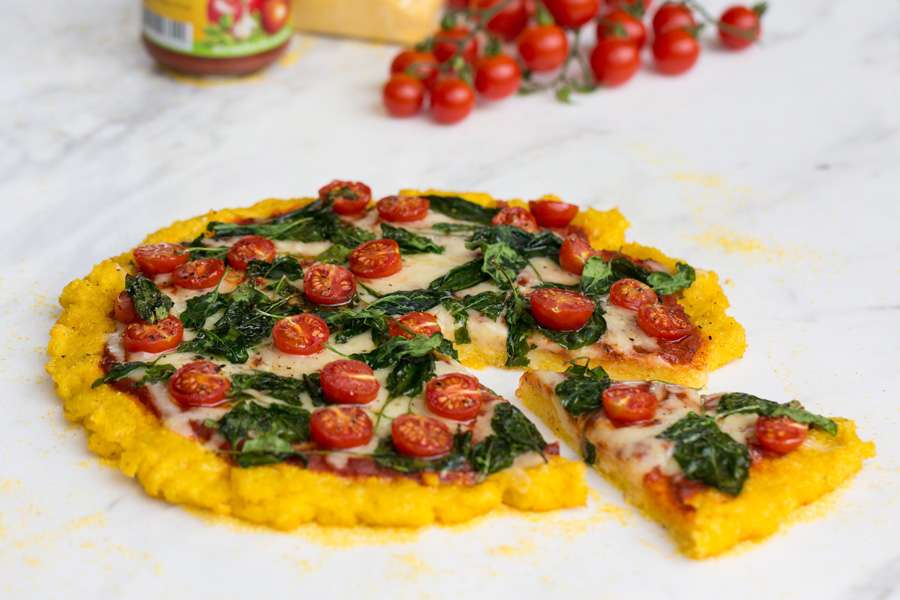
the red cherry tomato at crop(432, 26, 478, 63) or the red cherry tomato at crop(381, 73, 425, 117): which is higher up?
the red cherry tomato at crop(432, 26, 478, 63)

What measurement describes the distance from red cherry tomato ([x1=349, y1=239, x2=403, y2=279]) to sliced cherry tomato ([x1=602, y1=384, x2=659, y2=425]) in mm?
1733

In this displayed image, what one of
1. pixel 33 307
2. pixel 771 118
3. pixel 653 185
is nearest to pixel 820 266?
pixel 653 185

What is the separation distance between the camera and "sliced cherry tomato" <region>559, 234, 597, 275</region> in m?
7.78

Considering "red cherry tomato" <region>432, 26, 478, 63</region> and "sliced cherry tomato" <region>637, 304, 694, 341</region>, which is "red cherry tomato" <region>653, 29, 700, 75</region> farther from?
"sliced cherry tomato" <region>637, 304, 694, 341</region>

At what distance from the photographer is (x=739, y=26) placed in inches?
452

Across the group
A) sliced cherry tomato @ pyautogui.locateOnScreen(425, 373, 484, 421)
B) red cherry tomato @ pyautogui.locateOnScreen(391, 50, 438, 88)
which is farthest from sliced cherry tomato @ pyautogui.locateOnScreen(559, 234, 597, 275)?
red cherry tomato @ pyautogui.locateOnScreen(391, 50, 438, 88)

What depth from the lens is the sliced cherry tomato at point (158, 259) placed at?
7.61 meters

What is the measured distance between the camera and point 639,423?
6547 mm

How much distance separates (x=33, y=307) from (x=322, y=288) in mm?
1926

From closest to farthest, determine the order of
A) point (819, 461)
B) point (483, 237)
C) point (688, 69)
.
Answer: point (819, 461), point (483, 237), point (688, 69)

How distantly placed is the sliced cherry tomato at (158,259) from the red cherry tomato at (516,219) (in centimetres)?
207

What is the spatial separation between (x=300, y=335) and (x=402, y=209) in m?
1.64

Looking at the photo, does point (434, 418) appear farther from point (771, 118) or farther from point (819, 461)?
point (771, 118)

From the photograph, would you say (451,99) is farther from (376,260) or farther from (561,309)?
(561,309)
